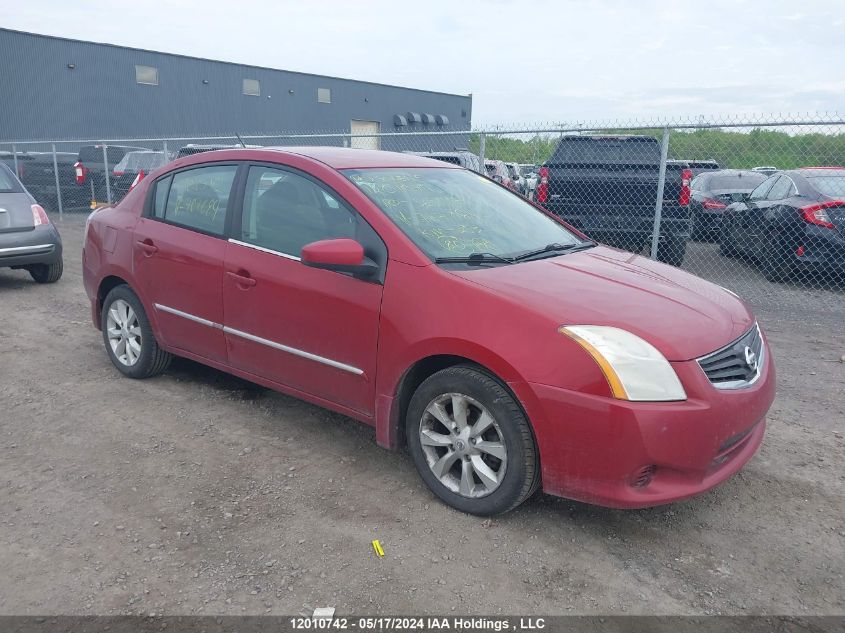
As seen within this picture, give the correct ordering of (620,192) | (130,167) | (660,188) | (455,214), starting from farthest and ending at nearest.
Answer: (130,167) → (620,192) → (660,188) → (455,214)

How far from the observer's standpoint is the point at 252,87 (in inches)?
1250

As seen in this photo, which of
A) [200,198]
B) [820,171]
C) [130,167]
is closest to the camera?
[200,198]

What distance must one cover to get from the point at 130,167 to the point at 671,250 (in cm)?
1279

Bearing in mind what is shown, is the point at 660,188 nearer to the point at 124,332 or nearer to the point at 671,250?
the point at 671,250

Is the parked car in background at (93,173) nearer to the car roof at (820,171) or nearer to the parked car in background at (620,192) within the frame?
the parked car in background at (620,192)

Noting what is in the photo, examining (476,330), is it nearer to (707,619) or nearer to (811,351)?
(707,619)

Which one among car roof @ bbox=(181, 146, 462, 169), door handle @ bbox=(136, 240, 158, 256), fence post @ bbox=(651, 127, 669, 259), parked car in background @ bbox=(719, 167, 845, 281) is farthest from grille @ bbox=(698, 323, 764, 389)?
parked car in background @ bbox=(719, 167, 845, 281)

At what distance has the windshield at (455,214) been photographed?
3.62 metres

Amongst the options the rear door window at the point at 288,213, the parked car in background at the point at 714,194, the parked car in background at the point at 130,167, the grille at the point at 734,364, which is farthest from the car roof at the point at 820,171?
the parked car in background at the point at 130,167

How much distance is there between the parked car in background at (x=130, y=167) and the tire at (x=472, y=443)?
14.5 metres

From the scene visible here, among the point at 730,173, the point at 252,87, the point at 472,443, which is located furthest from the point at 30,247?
the point at 252,87

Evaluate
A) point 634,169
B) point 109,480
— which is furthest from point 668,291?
point 634,169

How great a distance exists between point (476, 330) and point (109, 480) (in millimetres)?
2035

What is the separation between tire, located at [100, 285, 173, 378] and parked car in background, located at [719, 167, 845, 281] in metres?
7.31
